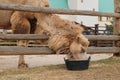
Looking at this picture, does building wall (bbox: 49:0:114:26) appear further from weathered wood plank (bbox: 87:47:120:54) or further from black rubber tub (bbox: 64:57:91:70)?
black rubber tub (bbox: 64:57:91:70)

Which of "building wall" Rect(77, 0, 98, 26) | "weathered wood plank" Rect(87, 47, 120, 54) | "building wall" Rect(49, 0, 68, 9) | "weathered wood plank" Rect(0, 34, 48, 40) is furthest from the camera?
"building wall" Rect(77, 0, 98, 26)

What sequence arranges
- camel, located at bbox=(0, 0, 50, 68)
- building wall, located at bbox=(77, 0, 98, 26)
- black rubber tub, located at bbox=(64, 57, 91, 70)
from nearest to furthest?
black rubber tub, located at bbox=(64, 57, 91, 70)
camel, located at bbox=(0, 0, 50, 68)
building wall, located at bbox=(77, 0, 98, 26)

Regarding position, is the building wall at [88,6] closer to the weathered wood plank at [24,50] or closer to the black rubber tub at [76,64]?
the weathered wood plank at [24,50]

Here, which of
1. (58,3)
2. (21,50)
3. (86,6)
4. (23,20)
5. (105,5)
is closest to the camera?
(21,50)

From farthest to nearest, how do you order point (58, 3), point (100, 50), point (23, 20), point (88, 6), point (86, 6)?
point (88, 6) < point (86, 6) < point (58, 3) < point (100, 50) < point (23, 20)

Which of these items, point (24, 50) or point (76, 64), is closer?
point (76, 64)

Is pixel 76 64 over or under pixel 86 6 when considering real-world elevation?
over

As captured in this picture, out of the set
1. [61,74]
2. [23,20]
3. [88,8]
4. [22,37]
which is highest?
[23,20]

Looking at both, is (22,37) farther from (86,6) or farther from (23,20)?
(86,6)

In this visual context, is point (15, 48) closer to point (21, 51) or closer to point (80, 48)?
point (21, 51)

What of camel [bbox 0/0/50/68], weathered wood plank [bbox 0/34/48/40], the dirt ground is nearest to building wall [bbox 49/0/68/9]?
camel [bbox 0/0/50/68]

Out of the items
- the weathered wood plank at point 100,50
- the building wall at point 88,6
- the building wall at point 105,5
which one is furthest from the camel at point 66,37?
the building wall at point 105,5

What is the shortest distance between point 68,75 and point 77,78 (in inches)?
9.8

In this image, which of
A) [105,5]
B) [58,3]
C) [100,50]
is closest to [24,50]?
[100,50]
